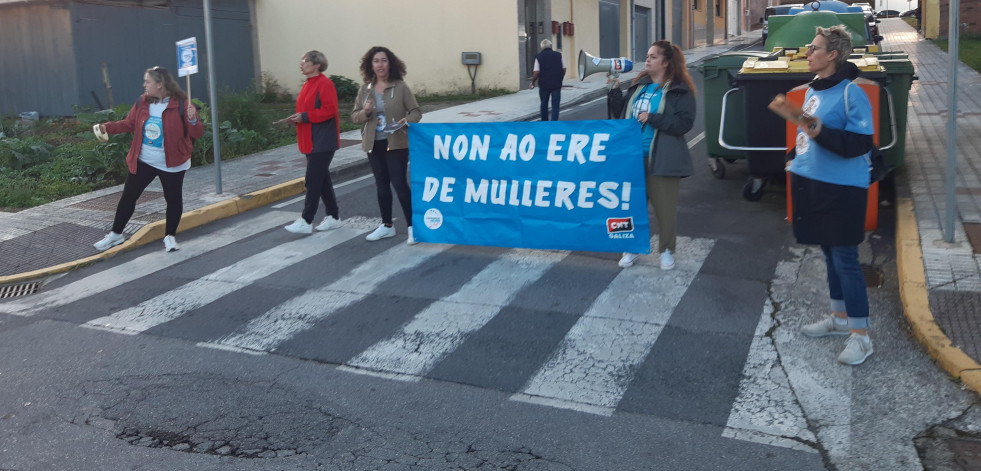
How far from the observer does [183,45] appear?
399 inches

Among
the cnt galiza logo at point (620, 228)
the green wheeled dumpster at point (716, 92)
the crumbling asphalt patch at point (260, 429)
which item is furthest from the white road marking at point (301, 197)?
the crumbling asphalt patch at point (260, 429)

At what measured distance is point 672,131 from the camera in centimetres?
684

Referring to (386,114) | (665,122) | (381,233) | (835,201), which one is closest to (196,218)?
(381,233)

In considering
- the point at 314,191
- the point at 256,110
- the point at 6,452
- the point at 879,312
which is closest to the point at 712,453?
the point at 879,312

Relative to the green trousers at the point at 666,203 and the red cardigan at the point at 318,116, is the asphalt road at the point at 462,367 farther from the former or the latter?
the red cardigan at the point at 318,116

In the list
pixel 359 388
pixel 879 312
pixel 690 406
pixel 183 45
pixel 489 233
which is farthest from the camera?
pixel 183 45

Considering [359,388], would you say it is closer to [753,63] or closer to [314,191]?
[314,191]

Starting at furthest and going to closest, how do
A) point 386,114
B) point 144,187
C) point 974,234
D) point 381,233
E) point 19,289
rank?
point 381,233 < point 144,187 < point 386,114 < point 19,289 < point 974,234

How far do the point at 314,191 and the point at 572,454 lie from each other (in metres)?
5.22

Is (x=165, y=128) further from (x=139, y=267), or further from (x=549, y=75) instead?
(x=549, y=75)

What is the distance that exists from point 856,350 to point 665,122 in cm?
230

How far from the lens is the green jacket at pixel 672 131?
6.81 metres

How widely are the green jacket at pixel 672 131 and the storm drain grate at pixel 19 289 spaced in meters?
5.12

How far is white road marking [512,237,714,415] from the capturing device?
4957mm
